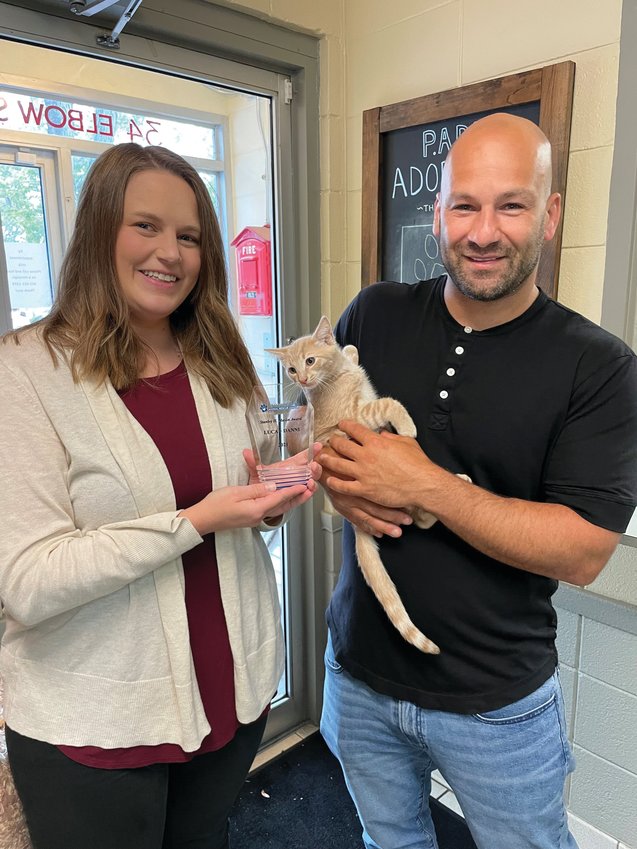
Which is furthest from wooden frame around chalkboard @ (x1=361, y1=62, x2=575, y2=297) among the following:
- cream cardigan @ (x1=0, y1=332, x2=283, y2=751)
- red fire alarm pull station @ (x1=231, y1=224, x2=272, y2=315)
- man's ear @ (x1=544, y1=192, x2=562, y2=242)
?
cream cardigan @ (x1=0, y1=332, x2=283, y2=751)

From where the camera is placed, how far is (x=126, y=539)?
3.43 feet

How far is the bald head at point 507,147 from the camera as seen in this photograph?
117 centimetres

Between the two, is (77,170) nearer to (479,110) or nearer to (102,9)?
(102,9)

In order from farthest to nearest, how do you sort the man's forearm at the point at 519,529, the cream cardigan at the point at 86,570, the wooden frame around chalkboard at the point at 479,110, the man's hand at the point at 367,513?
the wooden frame around chalkboard at the point at 479,110, the man's hand at the point at 367,513, the man's forearm at the point at 519,529, the cream cardigan at the point at 86,570

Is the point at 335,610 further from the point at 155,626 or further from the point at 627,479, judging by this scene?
the point at 627,479

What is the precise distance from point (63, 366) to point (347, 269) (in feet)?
4.89

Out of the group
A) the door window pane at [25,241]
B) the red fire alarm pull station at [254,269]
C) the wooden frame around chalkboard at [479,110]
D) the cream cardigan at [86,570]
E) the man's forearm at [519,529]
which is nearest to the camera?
the cream cardigan at [86,570]

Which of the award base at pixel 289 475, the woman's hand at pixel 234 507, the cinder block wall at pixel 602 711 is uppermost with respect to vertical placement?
the award base at pixel 289 475

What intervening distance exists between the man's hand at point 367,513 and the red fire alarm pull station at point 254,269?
122 cm

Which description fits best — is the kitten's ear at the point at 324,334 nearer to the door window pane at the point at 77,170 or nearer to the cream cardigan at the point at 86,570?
the cream cardigan at the point at 86,570

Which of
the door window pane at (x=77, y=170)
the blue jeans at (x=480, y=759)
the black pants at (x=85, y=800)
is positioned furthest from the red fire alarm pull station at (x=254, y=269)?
the black pants at (x=85, y=800)

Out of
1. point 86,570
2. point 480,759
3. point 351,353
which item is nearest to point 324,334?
point 351,353

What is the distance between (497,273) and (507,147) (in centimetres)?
23

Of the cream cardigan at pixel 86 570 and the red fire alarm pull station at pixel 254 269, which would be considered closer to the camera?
the cream cardigan at pixel 86 570
